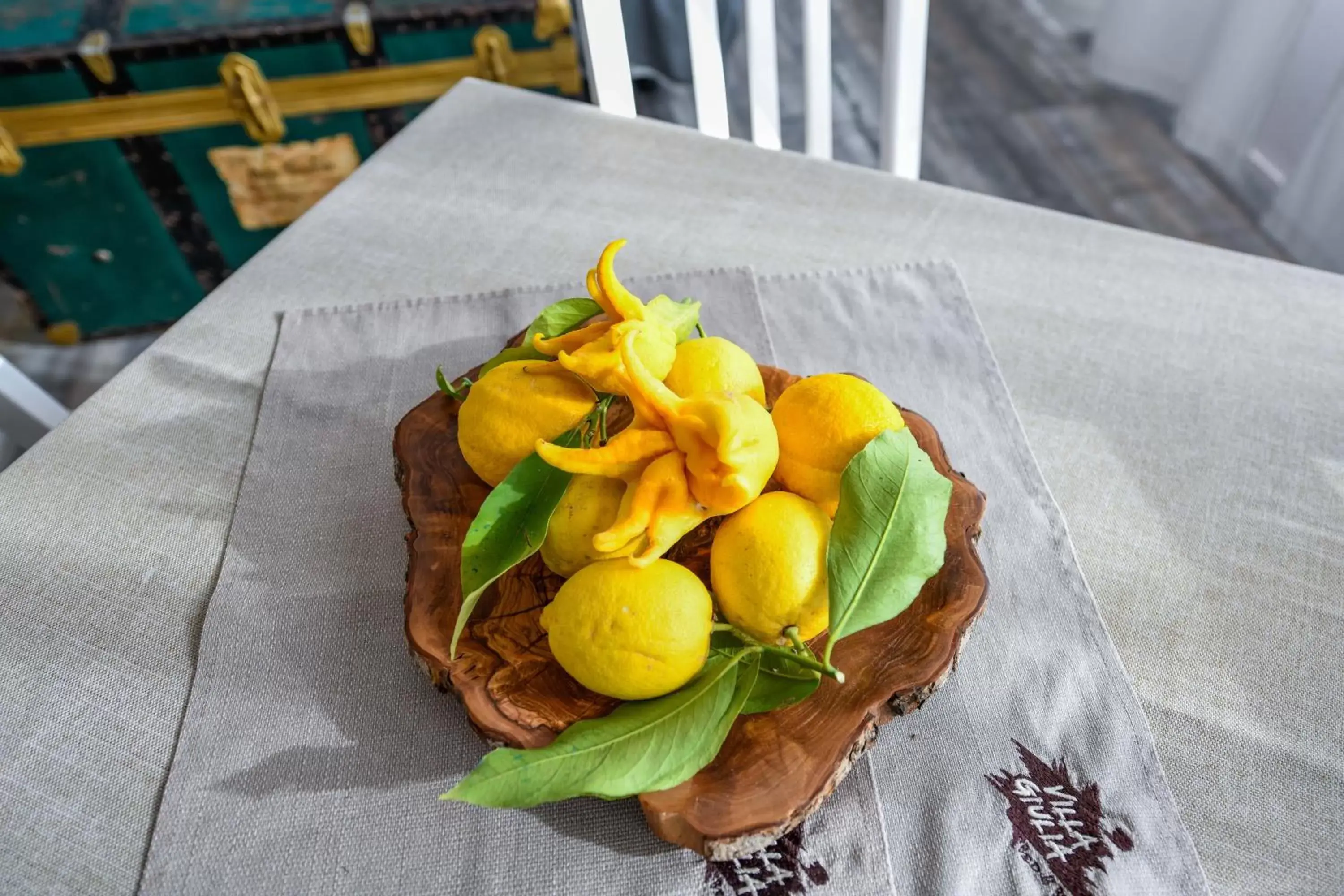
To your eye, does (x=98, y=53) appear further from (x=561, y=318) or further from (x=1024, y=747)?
(x=1024, y=747)

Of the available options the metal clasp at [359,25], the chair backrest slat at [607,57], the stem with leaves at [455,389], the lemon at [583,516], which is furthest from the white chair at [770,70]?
the lemon at [583,516]

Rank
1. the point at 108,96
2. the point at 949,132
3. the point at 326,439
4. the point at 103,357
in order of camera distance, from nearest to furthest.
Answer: the point at 326,439, the point at 108,96, the point at 103,357, the point at 949,132

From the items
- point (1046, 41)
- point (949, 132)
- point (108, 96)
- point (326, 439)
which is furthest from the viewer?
point (1046, 41)

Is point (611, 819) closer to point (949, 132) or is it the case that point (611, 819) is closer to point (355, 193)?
point (355, 193)

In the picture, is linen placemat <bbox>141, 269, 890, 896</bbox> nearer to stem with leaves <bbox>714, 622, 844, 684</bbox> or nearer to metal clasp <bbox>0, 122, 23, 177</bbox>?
stem with leaves <bbox>714, 622, 844, 684</bbox>

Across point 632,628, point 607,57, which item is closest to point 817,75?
point 607,57

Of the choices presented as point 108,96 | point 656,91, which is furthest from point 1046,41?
point 108,96
